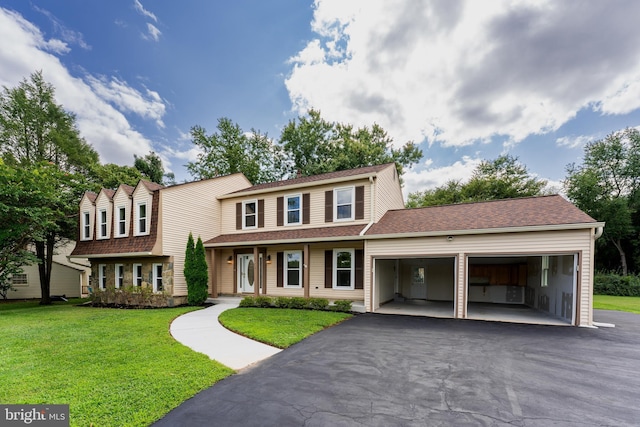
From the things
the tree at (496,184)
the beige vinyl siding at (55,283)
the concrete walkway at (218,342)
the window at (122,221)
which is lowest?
the beige vinyl siding at (55,283)

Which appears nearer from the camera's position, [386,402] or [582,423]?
[582,423]

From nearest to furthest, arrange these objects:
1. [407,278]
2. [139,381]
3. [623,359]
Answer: [139,381], [623,359], [407,278]

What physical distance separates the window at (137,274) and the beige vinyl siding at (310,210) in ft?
14.1

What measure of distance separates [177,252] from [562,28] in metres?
18.4

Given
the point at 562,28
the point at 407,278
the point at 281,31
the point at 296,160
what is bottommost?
the point at 407,278

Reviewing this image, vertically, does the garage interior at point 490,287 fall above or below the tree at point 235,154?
below

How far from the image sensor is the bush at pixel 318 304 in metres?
10.2

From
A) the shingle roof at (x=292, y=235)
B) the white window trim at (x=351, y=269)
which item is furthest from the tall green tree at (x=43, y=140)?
the white window trim at (x=351, y=269)

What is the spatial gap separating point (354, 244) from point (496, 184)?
1976cm

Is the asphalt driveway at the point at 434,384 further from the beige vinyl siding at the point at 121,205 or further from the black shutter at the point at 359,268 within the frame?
the beige vinyl siding at the point at 121,205

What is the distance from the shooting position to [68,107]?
18281mm

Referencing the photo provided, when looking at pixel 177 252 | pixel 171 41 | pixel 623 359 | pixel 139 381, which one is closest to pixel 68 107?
pixel 171 41

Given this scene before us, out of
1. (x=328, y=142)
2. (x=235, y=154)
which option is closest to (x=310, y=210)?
(x=328, y=142)

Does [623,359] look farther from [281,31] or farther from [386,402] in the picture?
[281,31]
